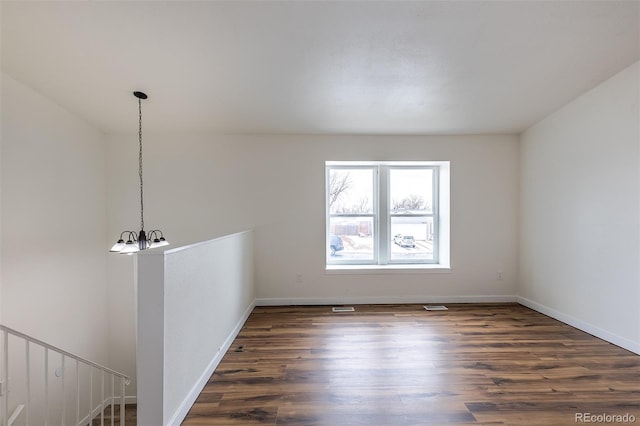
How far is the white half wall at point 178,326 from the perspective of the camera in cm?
150

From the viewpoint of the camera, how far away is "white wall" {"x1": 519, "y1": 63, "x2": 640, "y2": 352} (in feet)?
8.31

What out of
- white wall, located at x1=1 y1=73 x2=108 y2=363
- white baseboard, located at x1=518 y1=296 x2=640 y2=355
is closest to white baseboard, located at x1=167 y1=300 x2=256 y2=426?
white wall, located at x1=1 y1=73 x2=108 y2=363

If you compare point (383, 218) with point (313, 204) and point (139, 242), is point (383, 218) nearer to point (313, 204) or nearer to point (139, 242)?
point (313, 204)

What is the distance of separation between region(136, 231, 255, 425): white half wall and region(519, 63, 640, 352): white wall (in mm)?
3895

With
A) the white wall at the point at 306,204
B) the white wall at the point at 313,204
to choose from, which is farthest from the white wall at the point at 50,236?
the white wall at the point at 313,204

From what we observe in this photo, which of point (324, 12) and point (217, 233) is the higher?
point (324, 12)

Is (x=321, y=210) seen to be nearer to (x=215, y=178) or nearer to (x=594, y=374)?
(x=215, y=178)

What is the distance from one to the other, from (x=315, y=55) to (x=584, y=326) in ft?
13.3

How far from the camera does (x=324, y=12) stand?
76.4 inches

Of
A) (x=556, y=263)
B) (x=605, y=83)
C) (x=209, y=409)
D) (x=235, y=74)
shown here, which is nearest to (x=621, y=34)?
(x=605, y=83)

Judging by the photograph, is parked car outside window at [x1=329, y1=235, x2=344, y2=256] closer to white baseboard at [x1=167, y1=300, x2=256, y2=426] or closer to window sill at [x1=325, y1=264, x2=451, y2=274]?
window sill at [x1=325, y1=264, x2=451, y2=274]

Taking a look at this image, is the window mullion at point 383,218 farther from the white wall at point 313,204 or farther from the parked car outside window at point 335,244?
the parked car outside window at point 335,244

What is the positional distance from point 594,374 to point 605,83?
2.80 m

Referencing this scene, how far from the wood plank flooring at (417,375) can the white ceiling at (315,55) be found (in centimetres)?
260
